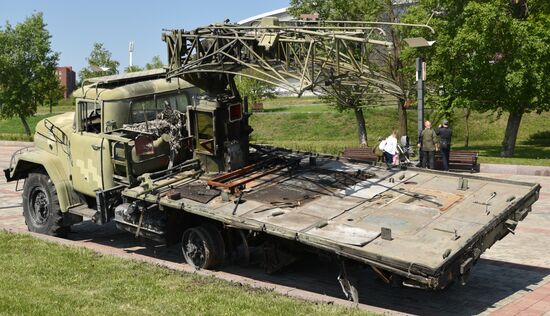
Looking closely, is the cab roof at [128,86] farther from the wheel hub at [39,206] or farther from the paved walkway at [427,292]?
the paved walkway at [427,292]

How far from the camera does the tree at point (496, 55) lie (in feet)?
77.5

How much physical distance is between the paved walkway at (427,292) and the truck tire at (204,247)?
0.59 feet

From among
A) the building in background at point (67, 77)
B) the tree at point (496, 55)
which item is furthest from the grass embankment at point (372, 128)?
the building in background at point (67, 77)

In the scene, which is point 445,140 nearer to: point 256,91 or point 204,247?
point 204,247

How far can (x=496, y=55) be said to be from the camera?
81.3 ft

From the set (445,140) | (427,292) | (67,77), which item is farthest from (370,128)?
(67,77)

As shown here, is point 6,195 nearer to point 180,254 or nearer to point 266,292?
point 180,254

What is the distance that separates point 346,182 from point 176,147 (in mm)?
2719

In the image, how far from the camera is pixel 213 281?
8.84m

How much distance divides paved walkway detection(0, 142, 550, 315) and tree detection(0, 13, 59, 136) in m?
27.8

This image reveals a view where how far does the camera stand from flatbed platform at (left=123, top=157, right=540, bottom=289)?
24.3 ft

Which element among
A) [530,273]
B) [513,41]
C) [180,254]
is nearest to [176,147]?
[180,254]

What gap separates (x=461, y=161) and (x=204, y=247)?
44.3 ft

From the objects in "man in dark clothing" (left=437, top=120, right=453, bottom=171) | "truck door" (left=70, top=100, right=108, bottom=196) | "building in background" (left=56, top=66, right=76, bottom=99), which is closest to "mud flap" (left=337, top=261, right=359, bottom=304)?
"truck door" (left=70, top=100, right=108, bottom=196)
